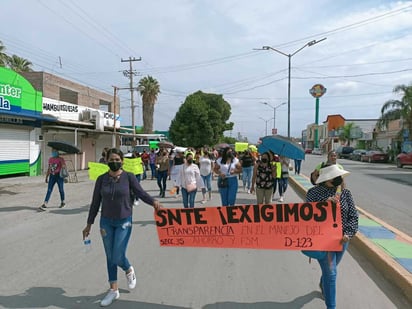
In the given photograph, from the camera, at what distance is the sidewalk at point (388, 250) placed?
15.2 feet

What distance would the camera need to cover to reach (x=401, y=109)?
3672 cm

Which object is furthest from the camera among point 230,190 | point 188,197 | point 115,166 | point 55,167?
point 55,167

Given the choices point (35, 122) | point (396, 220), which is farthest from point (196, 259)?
point (35, 122)

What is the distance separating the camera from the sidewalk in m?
4.64

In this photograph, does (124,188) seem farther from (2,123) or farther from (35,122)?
(35,122)

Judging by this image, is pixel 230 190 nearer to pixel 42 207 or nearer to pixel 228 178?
pixel 228 178

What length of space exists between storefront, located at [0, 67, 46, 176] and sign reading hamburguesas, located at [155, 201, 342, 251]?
1532cm

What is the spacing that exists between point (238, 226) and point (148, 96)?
50.7 m

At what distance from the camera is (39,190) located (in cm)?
1402

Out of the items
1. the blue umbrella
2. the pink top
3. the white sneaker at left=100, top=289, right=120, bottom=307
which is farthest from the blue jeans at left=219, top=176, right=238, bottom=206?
the pink top

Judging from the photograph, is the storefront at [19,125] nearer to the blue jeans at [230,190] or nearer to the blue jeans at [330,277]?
the blue jeans at [230,190]

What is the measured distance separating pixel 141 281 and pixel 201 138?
1788 inches

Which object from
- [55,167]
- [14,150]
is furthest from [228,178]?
[14,150]

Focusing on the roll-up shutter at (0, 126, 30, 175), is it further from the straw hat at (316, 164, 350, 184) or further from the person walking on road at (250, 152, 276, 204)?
the straw hat at (316, 164, 350, 184)
